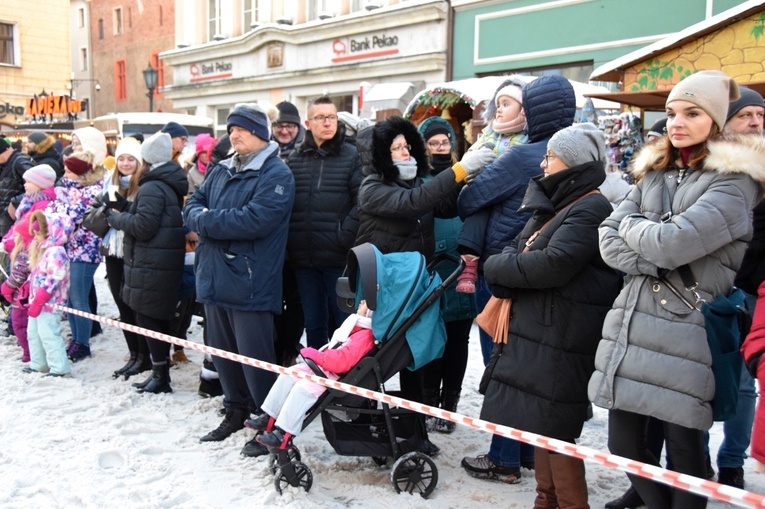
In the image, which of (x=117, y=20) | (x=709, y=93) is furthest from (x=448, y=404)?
(x=117, y=20)

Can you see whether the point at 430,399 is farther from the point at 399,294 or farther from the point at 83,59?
the point at 83,59

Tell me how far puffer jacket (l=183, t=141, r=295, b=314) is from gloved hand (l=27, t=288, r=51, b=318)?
1931 mm

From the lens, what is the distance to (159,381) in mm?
5289

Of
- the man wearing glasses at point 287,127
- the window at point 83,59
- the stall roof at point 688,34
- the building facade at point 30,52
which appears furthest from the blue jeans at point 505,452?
the window at point 83,59

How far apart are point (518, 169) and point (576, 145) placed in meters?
0.59

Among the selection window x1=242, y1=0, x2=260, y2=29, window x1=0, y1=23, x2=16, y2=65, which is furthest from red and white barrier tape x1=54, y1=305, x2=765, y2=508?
window x1=0, y1=23, x2=16, y2=65

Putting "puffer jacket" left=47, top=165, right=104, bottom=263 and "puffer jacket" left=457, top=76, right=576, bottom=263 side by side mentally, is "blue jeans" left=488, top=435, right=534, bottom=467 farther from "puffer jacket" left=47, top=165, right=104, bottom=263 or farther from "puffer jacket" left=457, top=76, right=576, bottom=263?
"puffer jacket" left=47, top=165, right=104, bottom=263

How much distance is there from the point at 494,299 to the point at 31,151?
706 cm

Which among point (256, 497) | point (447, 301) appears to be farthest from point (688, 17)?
point (256, 497)

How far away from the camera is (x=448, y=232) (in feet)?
14.5

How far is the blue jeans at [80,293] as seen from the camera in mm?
6073

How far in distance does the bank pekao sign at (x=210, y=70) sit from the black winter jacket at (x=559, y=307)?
19.1 m

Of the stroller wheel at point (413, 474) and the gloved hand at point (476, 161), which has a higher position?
the gloved hand at point (476, 161)

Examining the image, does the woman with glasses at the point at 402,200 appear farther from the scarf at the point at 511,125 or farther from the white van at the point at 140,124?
the white van at the point at 140,124
